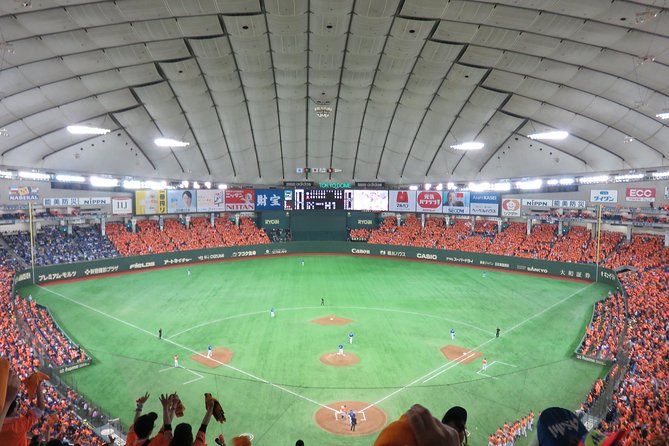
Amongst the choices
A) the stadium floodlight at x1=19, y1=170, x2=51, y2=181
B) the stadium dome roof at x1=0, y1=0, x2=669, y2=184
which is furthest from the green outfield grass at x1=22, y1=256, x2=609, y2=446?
the stadium dome roof at x1=0, y1=0, x2=669, y2=184

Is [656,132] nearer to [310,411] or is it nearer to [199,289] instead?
[310,411]

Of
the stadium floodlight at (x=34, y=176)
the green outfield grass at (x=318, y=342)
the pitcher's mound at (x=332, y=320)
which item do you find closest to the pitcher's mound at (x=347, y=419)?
the green outfield grass at (x=318, y=342)

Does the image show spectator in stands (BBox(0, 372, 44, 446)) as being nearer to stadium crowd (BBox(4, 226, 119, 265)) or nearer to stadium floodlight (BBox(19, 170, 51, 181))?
stadium crowd (BBox(4, 226, 119, 265))

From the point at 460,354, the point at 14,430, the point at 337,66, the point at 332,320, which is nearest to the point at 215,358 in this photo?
the point at 332,320

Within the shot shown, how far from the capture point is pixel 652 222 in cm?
4353

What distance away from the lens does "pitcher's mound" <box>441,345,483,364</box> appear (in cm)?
2608

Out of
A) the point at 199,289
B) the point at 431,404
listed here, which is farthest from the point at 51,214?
the point at 431,404

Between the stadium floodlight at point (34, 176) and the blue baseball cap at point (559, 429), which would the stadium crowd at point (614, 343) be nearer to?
the blue baseball cap at point (559, 429)

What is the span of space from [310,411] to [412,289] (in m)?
24.5

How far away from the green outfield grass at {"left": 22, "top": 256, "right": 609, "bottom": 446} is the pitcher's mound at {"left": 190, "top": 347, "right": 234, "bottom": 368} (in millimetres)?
574

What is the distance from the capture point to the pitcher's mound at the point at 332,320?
32750 mm

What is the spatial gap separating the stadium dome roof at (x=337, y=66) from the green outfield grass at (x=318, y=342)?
15602 mm

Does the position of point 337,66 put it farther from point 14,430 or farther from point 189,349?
point 14,430

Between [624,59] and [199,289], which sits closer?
[624,59]
